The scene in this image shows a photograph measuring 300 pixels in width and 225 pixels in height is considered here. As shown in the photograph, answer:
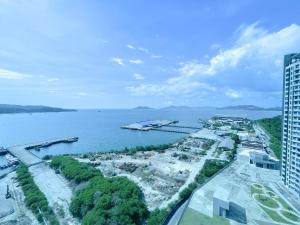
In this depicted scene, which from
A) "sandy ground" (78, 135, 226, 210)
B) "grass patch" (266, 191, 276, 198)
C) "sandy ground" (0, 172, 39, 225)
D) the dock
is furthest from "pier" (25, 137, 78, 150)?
"grass patch" (266, 191, 276, 198)

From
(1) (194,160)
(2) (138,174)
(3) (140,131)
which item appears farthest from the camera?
(3) (140,131)

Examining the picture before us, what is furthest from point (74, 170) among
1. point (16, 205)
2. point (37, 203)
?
point (16, 205)

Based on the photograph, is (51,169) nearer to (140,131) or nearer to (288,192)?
(288,192)

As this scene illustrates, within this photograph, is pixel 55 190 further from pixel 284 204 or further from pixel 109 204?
pixel 284 204

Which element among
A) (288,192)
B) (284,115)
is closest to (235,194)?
(288,192)

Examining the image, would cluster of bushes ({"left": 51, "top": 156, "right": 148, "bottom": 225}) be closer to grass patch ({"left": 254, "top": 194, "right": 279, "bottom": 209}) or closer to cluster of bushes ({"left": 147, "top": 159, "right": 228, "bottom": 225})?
cluster of bushes ({"left": 147, "top": 159, "right": 228, "bottom": 225})

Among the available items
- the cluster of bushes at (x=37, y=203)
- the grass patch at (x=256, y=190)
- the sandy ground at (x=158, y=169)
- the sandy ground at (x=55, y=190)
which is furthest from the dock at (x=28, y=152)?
the grass patch at (x=256, y=190)
